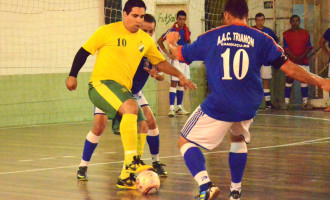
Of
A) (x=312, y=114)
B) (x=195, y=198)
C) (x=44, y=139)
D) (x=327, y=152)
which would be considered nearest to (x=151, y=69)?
(x=195, y=198)

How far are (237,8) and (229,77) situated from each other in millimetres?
592

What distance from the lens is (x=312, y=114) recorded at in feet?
51.1

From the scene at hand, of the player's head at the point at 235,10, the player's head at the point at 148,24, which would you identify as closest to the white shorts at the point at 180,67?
the player's head at the point at 148,24

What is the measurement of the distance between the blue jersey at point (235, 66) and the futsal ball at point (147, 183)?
1.17 metres

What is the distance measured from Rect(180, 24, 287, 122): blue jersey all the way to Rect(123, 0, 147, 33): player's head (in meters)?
1.51

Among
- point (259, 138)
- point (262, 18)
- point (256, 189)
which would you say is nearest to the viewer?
point (256, 189)

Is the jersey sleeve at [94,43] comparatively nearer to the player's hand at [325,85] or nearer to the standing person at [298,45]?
the player's hand at [325,85]

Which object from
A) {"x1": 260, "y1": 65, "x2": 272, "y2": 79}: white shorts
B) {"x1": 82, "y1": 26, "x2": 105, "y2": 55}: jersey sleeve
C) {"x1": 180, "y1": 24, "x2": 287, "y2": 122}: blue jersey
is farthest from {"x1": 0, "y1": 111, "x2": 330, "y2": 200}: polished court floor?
{"x1": 260, "y1": 65, "x2": 272, "y2": 79}: white shorts

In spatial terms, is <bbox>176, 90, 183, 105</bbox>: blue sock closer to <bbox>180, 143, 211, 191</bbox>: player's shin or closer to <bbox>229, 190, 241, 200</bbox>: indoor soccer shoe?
<bbox>229, 190, 241, 200</bbox>: indoor soccer shoe

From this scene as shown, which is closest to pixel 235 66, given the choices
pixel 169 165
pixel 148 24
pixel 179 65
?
pixel 148 24

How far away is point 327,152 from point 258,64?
3.93 meters

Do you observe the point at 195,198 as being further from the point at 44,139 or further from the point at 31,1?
the point at 31,1

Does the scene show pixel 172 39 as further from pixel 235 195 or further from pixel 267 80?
pixel 267 80

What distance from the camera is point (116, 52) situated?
7.23 m
